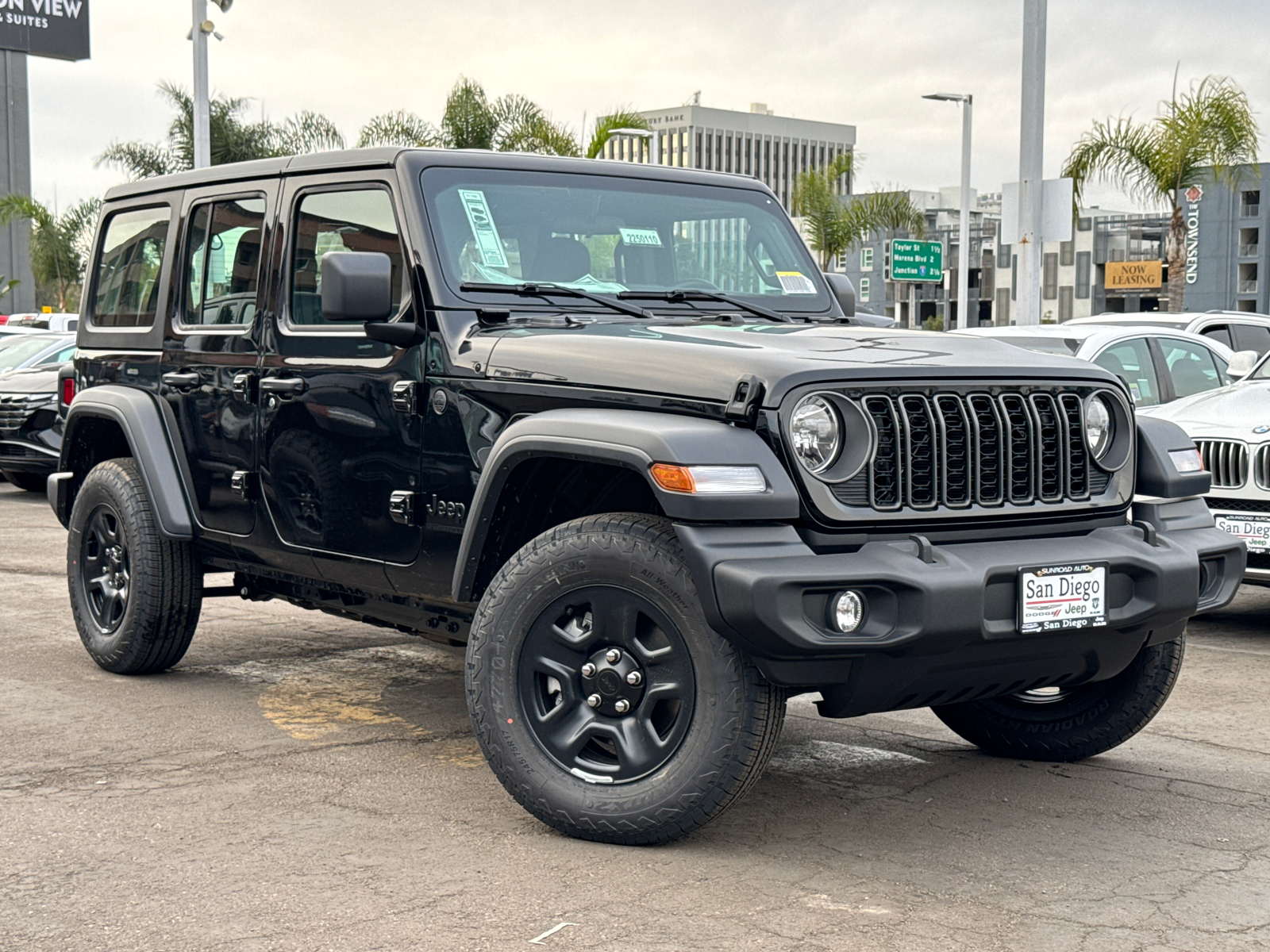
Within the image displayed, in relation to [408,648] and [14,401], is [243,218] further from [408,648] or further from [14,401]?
[14,401]

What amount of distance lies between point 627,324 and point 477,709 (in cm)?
136

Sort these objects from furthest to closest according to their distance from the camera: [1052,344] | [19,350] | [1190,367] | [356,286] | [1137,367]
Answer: [19,350] → [1190,367] → [1137,367] → [1052,344] → [356,286]

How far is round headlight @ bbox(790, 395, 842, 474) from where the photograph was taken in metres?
4.18

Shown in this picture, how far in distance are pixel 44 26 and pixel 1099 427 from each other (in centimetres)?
7234

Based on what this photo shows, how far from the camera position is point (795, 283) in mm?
5973

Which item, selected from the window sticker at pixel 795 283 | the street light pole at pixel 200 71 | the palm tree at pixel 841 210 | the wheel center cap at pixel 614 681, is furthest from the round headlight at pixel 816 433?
the palm tree at pixel 841 210

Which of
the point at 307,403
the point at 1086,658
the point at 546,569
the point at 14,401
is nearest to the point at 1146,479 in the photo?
the point at 1086,658

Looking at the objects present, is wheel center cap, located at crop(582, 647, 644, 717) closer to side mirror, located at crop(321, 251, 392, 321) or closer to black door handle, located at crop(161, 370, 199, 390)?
side mirror, located at crop(321, 251, 392, 321)

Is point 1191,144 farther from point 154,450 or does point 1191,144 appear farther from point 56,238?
point 56,238

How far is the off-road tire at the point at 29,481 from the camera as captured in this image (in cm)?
1623

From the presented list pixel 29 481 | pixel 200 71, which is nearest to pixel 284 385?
pixel 29 481

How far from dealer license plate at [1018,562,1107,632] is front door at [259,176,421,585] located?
1994mm

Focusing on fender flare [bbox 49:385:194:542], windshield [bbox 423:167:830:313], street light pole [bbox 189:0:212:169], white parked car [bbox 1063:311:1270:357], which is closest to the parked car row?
A: street light pole [bbox 189:0:212:169]

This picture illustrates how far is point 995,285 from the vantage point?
4001 inches
